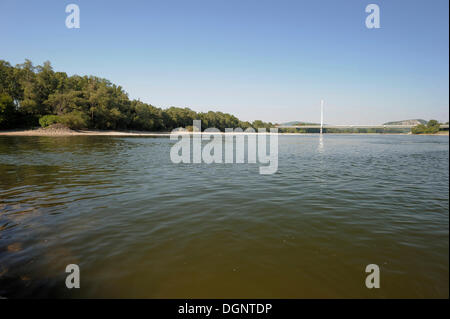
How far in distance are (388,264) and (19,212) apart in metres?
10.4

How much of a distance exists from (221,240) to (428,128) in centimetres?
19754

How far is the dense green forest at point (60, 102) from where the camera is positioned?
67875 millimetres

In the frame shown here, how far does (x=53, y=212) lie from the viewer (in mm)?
7332

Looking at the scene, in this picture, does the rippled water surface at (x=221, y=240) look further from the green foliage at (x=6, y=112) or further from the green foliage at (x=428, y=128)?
the green foliage at (x=428, y=128)

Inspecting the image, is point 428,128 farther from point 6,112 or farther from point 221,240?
point 6,112

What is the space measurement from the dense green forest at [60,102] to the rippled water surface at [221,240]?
72.4 m

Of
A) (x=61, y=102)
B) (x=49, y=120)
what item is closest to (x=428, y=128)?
(x=61, y=102)

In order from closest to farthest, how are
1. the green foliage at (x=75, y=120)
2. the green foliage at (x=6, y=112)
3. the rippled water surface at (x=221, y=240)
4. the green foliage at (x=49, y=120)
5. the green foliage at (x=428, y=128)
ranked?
the rippled water surface at (x=221, y=240) < the green foliage at (x=6, y=112) < the green foliage at (x=75, y=120) < the green foliage at (x=49, y=120) < the green foliage at (x=428, y=128)

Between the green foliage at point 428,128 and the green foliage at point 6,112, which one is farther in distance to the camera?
the green foliage at point 428,128

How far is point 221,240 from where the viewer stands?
5.64 metres

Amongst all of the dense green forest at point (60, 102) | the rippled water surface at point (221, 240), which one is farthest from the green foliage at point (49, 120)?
the rippled water surface at point (221, 240)

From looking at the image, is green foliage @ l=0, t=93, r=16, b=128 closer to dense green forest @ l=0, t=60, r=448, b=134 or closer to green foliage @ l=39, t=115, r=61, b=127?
dense green forest @ l=0, t=60, r=448, b=134
